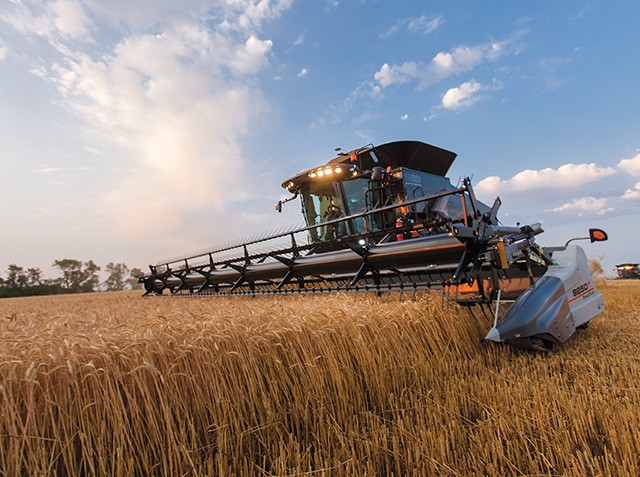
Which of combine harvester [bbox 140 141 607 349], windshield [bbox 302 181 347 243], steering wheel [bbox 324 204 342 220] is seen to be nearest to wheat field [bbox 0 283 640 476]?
combine harvester [bbox 140 141 607 349]

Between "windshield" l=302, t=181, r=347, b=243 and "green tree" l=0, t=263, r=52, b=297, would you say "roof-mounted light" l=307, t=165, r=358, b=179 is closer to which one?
"windshield" l=302, t=181, r=347, b=243

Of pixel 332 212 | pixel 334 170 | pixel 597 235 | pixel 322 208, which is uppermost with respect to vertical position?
pixel 334 170

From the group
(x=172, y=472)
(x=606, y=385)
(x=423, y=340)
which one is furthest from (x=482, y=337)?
(x=172, y=472)

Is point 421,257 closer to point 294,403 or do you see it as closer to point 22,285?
point 294,403

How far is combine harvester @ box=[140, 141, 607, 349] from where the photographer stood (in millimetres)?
2699

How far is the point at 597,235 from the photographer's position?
11.4ft

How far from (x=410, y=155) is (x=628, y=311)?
12.6 ft

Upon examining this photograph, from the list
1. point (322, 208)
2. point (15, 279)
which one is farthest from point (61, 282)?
point (322, 208)

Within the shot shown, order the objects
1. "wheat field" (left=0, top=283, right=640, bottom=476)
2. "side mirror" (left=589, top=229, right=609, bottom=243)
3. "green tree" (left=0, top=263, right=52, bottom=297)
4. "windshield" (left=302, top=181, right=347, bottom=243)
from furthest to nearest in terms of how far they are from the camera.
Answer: "green tree" (left=0, top=263, right=52, bottom=297), "windshield" (left=302, top=181, right=347, bottom=243), "side mirror" (left=589, top=229, right=609, bottom=243), "wheat field" (left=0, top=283, right=640, bottom=476)

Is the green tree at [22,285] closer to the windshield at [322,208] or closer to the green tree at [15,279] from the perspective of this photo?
the green tree at [15,279]

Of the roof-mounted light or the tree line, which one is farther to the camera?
the tree line

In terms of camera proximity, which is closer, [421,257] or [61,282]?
[421,257]

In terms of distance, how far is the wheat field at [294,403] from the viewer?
4.19ft

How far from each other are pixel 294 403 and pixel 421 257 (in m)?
1.84
